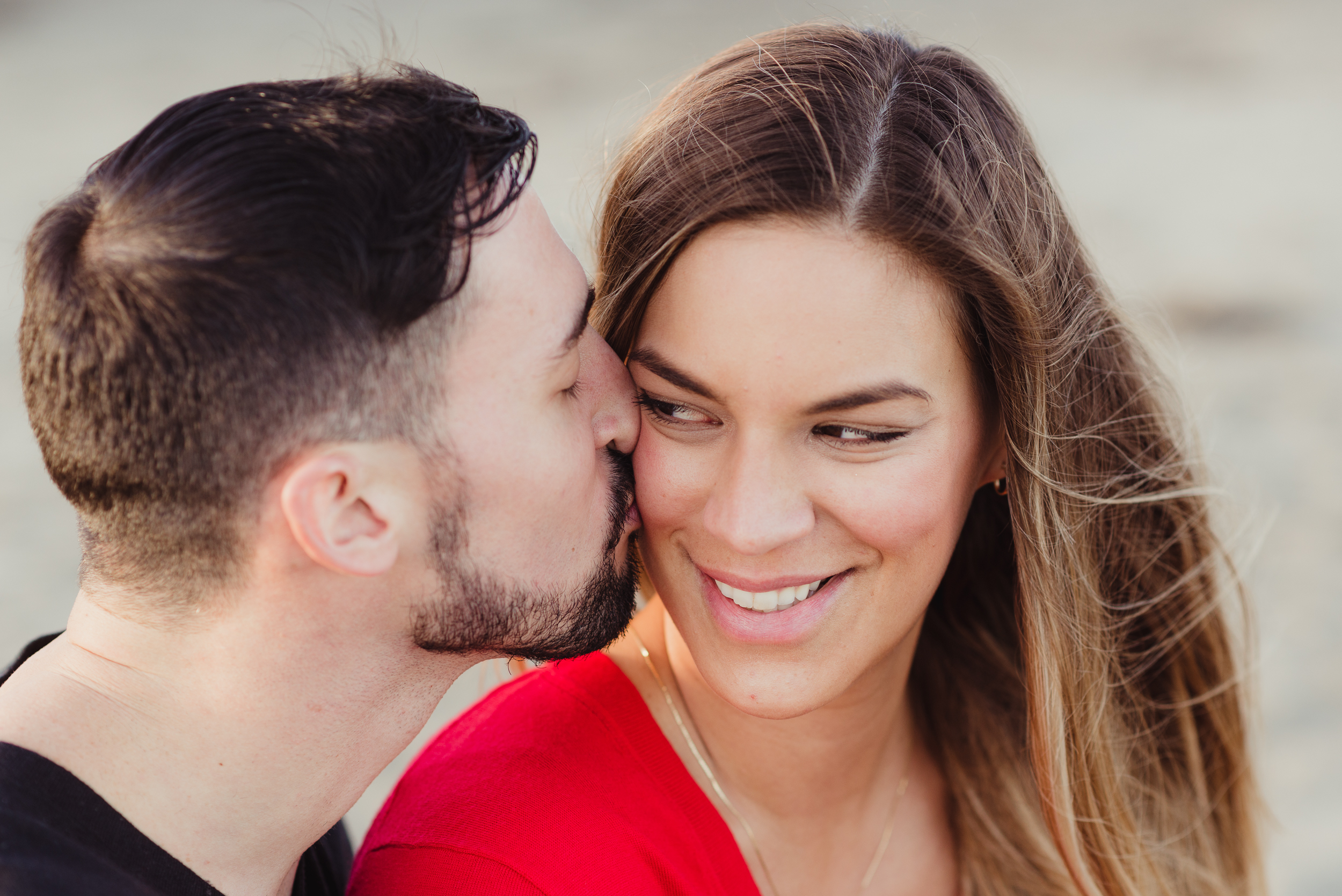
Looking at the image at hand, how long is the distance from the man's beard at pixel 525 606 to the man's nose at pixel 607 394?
0.29 ft

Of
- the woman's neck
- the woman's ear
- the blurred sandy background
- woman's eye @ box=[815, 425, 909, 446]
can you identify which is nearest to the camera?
woman's eye @ box=[815, 425, 909, 446]

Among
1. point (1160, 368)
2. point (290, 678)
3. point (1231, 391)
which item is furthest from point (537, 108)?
point (290, 678)

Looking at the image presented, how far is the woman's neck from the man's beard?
271 millimetres

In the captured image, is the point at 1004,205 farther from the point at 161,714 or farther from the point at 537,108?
the point at 537,108

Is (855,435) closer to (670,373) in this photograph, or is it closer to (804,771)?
(670,373)

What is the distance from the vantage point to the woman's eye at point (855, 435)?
82.7 inches

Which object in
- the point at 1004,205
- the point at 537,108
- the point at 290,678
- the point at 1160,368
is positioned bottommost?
the point at 290,678

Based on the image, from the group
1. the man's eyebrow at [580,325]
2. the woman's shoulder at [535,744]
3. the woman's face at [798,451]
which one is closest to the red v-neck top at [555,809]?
the woman's shoulder at [535,744]

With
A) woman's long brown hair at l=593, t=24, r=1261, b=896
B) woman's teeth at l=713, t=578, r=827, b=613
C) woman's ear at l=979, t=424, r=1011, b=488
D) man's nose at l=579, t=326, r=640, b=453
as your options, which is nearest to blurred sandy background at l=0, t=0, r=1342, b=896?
woman's long brown hair at l=593, t=24, r=1261, b=896

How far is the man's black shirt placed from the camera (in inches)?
64.7

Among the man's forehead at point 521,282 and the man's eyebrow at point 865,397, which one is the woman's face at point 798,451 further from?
the man's forehead at point 521,282

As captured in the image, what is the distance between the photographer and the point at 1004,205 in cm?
223

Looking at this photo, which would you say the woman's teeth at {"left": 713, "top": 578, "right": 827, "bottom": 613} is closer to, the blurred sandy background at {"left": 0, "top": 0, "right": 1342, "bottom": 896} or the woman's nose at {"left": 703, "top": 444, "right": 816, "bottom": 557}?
the woman's nose at {"left": 703, "top": 444, "right": 816, "bottom": 557}

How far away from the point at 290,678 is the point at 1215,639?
A: 87.3 inches
